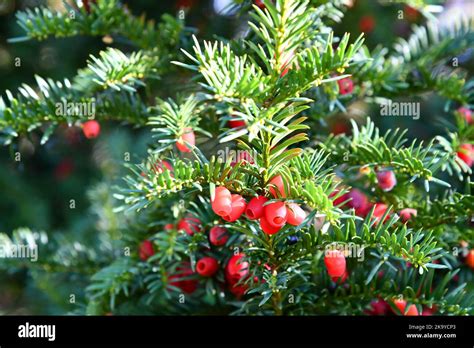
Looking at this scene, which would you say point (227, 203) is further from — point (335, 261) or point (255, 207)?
point (335, 261)

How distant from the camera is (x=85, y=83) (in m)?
0.60

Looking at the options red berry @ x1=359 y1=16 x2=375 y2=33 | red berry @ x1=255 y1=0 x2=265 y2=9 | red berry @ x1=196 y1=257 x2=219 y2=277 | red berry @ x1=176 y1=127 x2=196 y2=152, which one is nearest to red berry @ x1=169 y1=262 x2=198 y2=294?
red berry @ x1=196 y1=257 x2=219 y2=277

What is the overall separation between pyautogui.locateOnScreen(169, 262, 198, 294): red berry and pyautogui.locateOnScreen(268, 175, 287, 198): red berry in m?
0.19

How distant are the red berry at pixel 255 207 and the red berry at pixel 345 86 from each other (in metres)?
0.22

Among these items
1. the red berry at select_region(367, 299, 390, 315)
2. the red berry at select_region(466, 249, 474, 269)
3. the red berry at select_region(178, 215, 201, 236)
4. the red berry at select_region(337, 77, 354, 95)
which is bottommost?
the red berry at select_region(367, 299, 390, 315)

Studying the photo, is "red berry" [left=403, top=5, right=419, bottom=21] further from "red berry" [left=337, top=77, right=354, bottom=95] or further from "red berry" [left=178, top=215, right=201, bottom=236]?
"red berry" [left=178, top=215, right=201, bottom=236]

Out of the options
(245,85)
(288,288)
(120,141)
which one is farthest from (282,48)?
(120,141)

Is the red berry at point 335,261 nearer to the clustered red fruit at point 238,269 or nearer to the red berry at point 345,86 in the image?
the clustered red fruit at point 238,269

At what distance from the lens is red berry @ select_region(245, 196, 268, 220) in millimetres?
451

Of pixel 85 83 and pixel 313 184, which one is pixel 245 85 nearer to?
pixel 313 184

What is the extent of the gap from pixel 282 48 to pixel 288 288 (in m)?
0.23

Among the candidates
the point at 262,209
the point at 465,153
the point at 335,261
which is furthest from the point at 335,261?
the point at 465,153

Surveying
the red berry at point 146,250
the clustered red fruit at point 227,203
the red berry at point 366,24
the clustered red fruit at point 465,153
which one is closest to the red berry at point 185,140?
the clustered red fruit at point 227,203

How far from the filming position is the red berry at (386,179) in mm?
580
